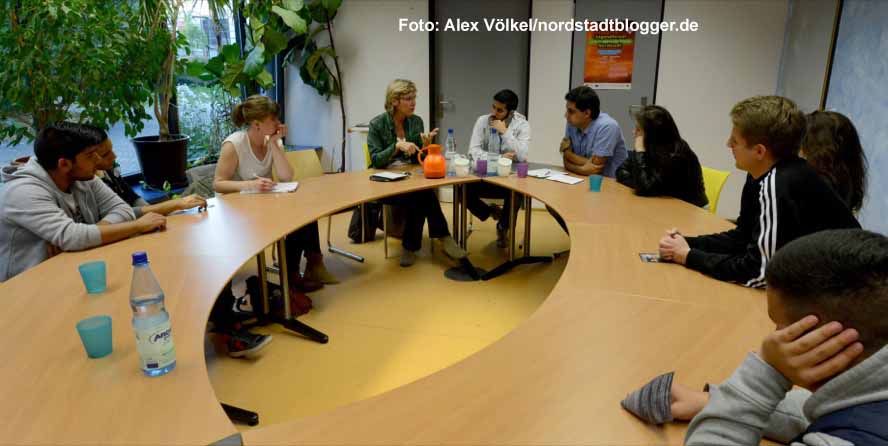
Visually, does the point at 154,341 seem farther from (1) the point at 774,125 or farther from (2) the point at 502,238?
(2) the point at 502,238

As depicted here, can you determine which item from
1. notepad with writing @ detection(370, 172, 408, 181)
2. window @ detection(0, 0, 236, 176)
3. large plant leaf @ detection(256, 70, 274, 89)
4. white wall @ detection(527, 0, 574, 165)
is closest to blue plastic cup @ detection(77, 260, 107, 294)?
notepad with writing @ detection(370, 172, 408, 181)

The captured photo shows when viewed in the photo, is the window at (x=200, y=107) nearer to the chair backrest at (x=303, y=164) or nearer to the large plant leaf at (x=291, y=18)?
the large plant leaf at (x=291, y=18)

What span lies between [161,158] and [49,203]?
2110 mm

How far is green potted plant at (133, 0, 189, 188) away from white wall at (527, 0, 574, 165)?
2913 mm

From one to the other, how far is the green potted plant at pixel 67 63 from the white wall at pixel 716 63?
13.5 ft

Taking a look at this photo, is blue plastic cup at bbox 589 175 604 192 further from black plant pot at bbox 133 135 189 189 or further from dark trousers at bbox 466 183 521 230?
black plant pot at bbox 133 135 189 189

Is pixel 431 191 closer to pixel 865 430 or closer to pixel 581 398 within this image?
pixel 581 398

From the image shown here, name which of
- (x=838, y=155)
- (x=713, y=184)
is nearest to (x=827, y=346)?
(x=838, y=155)

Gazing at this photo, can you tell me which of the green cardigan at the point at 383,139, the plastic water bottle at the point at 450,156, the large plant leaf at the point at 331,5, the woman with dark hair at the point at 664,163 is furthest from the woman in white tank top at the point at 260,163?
the large plant leaf at the point at 331,5

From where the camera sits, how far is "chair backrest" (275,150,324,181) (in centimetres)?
384

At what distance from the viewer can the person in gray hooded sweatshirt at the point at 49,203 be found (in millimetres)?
2002

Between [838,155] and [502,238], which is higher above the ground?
[838,155]

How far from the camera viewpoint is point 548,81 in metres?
5.04

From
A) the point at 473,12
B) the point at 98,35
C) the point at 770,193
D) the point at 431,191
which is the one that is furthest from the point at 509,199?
the point at 98,35
